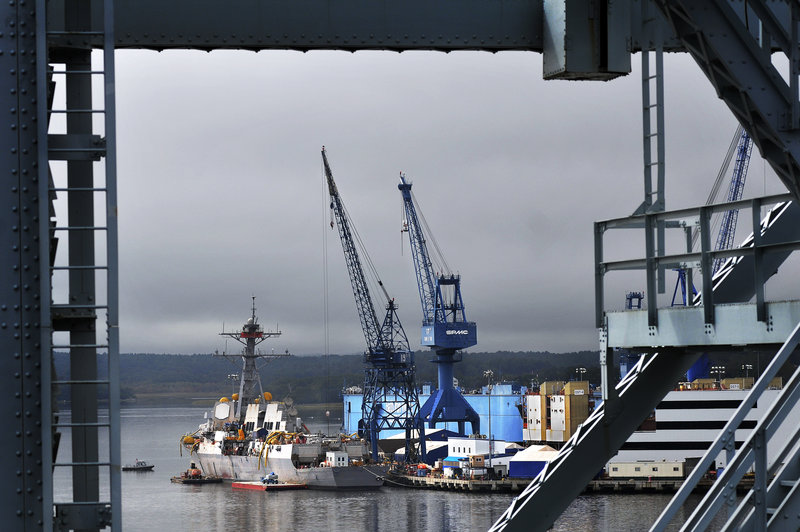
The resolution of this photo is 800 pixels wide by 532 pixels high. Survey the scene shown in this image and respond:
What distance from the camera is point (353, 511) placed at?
8100 centimetres

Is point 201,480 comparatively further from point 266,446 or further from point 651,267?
point 651,267

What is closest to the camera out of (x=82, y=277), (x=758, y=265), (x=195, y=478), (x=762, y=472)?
(x=82, y=277)

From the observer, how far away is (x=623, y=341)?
426 inches

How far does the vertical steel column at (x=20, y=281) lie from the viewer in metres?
6.22

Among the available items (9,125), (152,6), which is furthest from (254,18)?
(9,125)

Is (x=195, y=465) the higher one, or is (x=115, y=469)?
(x=115, y=469)

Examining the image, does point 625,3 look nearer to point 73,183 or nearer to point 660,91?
point 660,91

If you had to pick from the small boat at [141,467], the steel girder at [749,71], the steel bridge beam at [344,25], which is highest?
the steel bridge beam at [344,25]

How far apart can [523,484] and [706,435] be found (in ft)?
48.8

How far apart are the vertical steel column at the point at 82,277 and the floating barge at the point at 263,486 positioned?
91242mm

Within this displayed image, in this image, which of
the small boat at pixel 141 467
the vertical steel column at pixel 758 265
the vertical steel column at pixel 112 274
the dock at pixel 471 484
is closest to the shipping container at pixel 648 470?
the dock at pixel 471 484

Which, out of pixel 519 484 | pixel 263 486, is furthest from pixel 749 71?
pixel 263 486

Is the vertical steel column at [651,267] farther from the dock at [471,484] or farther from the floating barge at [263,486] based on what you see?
the floating barge at [263,486]

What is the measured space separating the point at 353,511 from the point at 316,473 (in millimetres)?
16031
